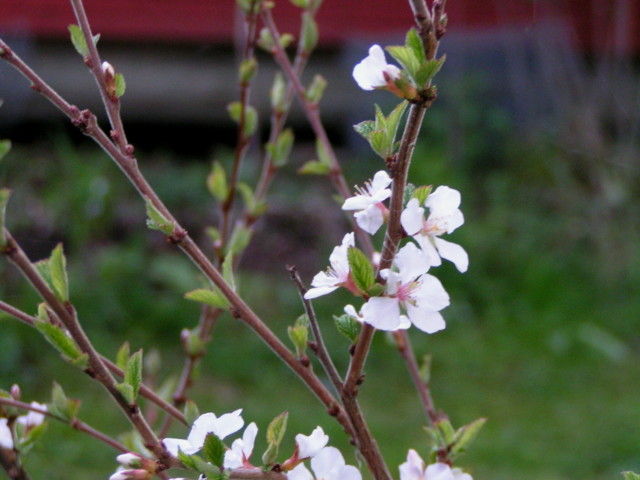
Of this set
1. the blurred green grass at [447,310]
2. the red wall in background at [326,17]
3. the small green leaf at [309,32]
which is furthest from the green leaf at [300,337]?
the red wall in background at [326,17]

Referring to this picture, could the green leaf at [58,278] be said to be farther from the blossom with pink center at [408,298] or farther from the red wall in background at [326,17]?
the red wall in background at [326,17]

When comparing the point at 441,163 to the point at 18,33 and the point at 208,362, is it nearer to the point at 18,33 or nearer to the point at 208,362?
the point at 208,362

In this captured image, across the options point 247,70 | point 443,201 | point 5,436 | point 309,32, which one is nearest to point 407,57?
point 443,201

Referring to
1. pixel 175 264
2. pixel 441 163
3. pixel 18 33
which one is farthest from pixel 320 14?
pixel 175 264

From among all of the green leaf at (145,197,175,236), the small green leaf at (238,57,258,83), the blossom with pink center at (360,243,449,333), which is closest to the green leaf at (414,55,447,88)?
the blossom with pink center at (360,243,449,333)

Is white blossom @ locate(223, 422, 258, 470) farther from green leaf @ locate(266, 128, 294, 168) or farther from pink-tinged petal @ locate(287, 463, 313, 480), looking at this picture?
green leaf @ locate(266, 128, 294, 168)

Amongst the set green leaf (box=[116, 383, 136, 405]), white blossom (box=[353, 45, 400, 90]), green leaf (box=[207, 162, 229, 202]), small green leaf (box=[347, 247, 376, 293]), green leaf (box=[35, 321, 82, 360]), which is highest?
green leaf (box=[207, 162, 229, 202])

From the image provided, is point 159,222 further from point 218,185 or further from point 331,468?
point 218,185
